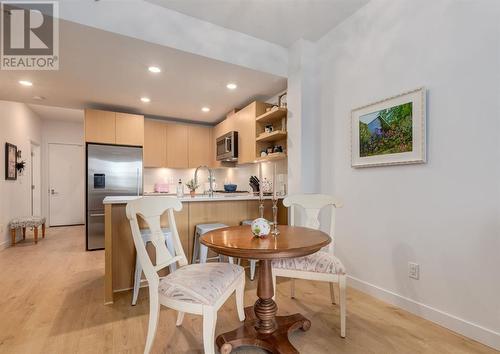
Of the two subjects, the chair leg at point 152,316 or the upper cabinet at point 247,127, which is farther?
the upper cabinet at point 247,127

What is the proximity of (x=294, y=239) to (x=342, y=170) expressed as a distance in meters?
1.39

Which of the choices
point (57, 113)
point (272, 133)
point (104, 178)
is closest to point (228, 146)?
point (272, 133)

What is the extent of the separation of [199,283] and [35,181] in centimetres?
626

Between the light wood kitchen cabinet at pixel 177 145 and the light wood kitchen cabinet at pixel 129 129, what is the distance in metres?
0.58

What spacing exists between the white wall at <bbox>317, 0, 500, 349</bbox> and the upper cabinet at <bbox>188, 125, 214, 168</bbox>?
3236 mm

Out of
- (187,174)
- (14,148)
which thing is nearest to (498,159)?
(187,174)

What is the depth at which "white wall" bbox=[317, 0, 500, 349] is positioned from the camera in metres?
1.66

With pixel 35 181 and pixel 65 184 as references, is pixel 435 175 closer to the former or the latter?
pixel 35 181

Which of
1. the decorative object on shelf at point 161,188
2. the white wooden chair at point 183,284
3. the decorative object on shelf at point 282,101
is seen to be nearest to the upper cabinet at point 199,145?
the decorative object on shelf at point 161,188

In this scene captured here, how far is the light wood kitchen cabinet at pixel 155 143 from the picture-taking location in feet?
15.8

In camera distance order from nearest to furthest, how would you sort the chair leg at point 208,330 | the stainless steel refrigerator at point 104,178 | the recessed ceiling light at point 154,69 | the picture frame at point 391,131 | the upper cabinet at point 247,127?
the chair leg at point 208,330 → the picture frame at point 391,131 → the recessed ceiling light at point 154,69 → the upper cabinet at point 247,127 → the stainless steel refrigerator at point 104,178

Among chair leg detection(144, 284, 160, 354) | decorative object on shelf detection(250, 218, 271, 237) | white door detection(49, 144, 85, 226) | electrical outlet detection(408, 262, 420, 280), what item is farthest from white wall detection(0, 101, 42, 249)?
electrical outlet detection(408, 262, 420, 280)

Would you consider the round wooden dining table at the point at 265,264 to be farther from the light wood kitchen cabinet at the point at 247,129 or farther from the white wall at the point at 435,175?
the light wood kitchen cabinet at the point at 247,129

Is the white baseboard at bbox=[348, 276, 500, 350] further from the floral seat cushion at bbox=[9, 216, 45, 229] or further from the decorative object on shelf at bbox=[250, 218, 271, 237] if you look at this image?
the floral seat cushion at bbox=[9, 216, 45, 229]
